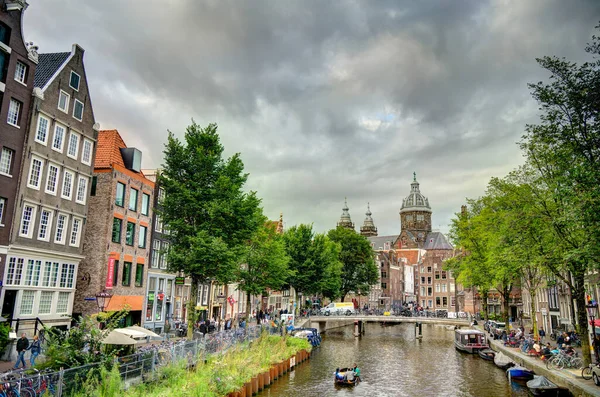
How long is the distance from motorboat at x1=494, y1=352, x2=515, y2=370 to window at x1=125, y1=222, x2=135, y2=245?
117ft

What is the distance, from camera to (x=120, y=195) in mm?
41594

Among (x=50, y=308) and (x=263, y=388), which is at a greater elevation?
(x=50, y=308)

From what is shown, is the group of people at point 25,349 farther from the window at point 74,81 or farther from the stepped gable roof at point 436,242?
the stepped gable roof at point 436,242

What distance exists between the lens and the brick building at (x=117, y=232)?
38.6 meters

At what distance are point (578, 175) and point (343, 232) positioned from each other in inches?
3140

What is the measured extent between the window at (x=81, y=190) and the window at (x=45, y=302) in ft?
24.2

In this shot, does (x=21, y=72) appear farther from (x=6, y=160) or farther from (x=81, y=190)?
(x=81, y=190)

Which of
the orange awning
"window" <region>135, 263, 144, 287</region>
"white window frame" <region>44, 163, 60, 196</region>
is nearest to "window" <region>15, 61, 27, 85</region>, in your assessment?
"white window frame" <region>44, 163, 60, 196</region>

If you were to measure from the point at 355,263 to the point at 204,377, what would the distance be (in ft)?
255

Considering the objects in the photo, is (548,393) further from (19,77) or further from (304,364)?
(19,77)

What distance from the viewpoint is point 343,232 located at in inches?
3947

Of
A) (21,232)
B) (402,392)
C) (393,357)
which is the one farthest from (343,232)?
(21,232)

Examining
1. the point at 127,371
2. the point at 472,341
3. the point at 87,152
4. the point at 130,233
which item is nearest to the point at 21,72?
the point at 87,152

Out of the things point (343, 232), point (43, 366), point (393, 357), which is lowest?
point (393, 357)
